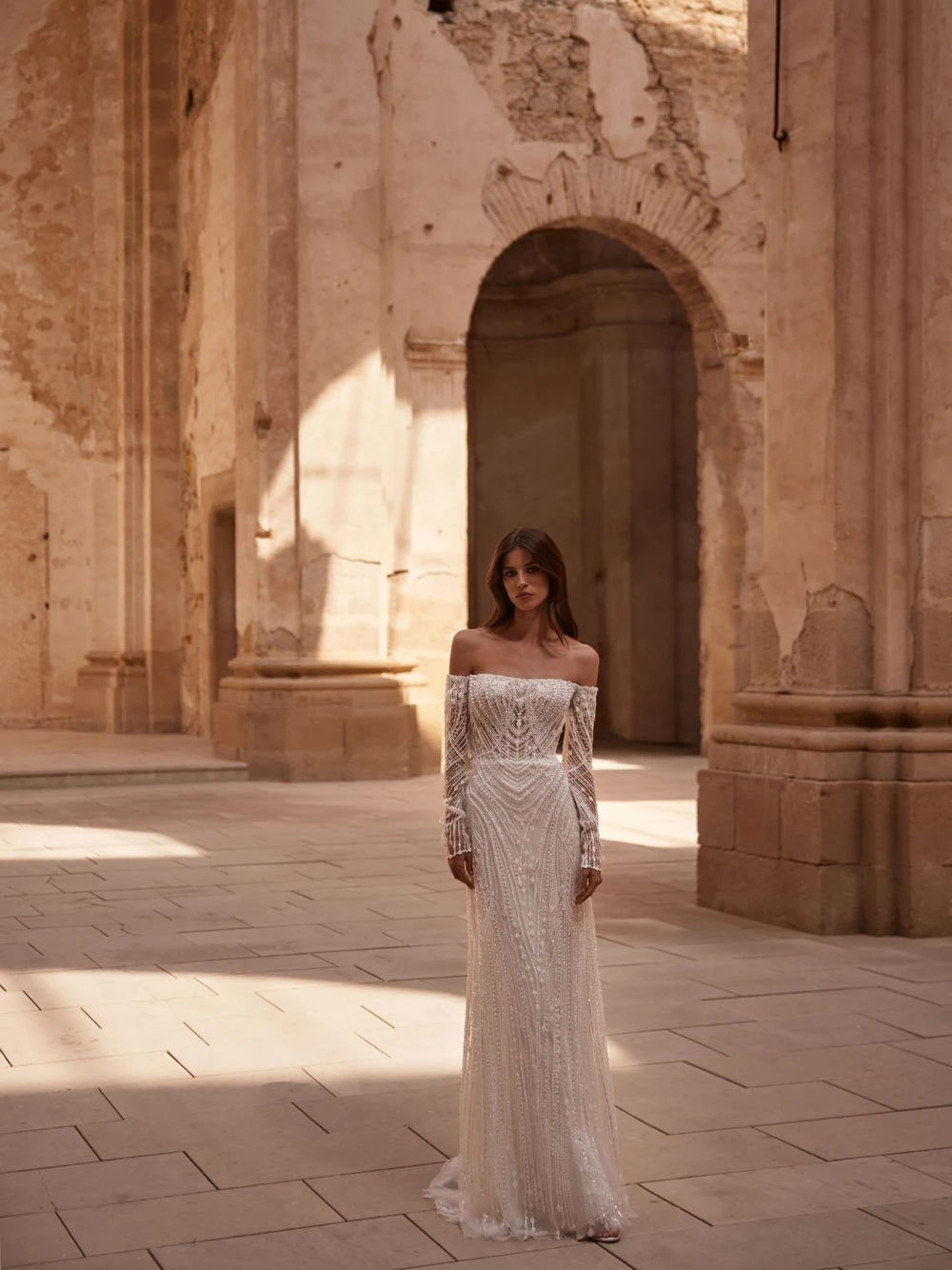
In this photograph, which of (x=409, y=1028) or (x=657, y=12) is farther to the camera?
(x=657, y=12)

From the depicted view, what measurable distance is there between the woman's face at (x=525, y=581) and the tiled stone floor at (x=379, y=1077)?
1.31 m

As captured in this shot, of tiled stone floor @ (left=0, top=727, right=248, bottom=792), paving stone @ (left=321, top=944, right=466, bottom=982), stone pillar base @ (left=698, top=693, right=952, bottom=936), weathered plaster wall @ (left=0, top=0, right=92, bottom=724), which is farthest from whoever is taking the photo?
weathered plaster wall @ (left=0, top=0, right=92, bottom=724)

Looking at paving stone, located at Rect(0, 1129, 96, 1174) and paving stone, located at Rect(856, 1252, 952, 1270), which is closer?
paving stone, located at Rect(856, 1252, 952, 1270)

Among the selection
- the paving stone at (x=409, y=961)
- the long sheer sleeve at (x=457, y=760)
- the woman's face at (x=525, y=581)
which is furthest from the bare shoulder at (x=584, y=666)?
the paving stone at (x=409, y=961)

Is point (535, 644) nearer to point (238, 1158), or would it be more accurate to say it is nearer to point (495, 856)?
point (495, 856)

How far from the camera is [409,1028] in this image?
518 cm

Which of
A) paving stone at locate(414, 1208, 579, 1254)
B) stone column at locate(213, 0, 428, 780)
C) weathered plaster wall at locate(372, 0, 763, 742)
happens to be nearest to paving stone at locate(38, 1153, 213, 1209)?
paving stone at locate(414, 1208, 579, 1254)

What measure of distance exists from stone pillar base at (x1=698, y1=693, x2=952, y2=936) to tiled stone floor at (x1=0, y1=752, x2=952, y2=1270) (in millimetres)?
212

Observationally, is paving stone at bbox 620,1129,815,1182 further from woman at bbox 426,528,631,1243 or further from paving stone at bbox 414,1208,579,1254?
paving stone at bbox 414,1208,579,1254

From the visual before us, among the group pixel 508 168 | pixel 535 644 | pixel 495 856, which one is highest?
pixel 508 168

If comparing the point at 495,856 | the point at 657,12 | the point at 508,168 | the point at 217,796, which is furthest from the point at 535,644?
the point at 657,12

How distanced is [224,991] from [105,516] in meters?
13.5

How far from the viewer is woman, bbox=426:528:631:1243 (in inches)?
137

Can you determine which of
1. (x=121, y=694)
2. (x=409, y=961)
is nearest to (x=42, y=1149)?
(x=409, y=961)
